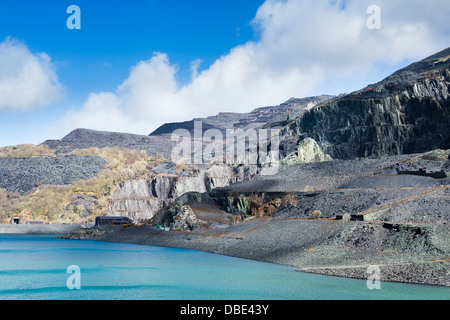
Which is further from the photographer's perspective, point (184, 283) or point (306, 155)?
point (306, 155)

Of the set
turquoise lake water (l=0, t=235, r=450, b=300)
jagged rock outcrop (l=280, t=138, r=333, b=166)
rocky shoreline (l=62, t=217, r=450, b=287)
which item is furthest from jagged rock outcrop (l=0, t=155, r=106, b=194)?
turquoise lake water (l=0, t=235, r=450, b=300)

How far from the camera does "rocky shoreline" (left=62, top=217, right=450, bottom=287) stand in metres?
27.0

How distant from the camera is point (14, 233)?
98.1m

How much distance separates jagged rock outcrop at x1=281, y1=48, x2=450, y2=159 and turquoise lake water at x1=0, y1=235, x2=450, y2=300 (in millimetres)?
70595

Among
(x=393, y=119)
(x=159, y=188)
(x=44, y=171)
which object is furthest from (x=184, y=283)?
(x=44, y=171)

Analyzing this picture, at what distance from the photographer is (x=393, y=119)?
337 ft

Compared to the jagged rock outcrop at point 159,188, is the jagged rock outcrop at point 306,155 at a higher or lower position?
higher

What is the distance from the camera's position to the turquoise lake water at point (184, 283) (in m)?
23.2

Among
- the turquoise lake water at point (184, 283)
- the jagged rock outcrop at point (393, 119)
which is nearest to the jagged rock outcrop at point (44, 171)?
the jagged rock outcrop at point (393, 119)

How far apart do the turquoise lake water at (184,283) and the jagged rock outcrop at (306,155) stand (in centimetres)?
6004

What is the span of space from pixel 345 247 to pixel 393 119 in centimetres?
7678

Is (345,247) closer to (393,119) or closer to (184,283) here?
(184,283)

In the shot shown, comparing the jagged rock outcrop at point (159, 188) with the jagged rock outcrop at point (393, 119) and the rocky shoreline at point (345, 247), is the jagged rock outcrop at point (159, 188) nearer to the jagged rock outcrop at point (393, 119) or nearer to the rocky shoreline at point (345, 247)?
the jagged rock outcrop at point (393, 119)

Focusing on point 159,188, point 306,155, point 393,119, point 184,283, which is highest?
point 393,119
